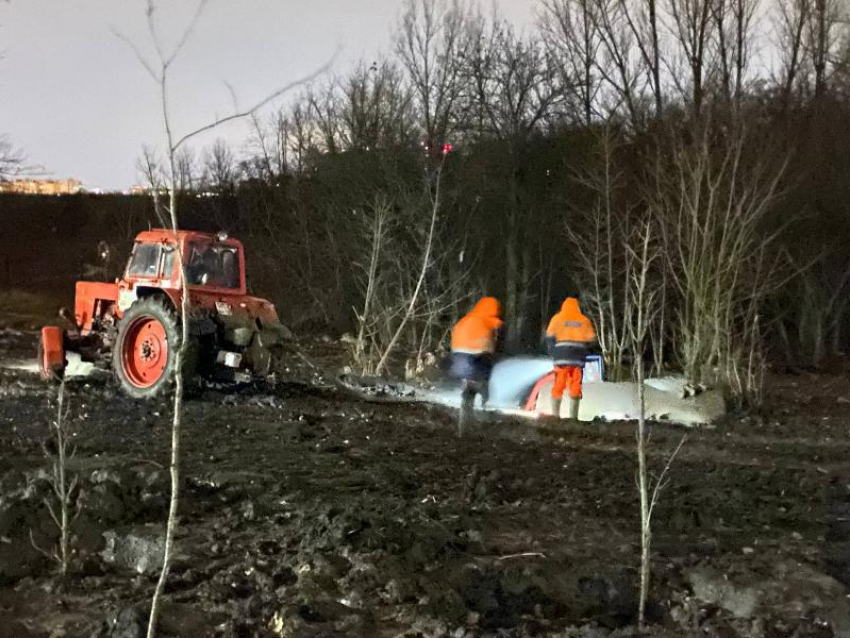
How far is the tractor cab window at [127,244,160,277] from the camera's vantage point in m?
11.6

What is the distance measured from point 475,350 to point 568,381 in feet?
4.81

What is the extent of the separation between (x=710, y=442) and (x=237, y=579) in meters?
6.49

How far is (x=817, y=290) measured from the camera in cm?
2275

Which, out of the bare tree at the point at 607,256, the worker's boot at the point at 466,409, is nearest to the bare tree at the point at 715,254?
the bare tree at the point at 607,256

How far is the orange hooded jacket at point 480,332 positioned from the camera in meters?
10.2

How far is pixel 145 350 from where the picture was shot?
1151 centimetres

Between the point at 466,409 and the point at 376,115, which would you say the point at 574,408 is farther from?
the point at 376,115

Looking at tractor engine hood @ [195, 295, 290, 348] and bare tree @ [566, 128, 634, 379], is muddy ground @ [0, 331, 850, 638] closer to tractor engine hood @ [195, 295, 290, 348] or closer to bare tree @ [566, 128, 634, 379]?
tractor engine hood @ [195, 295, 290, 348]

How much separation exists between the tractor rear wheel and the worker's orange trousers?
4.57m

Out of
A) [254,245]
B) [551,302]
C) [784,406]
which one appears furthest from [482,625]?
[254,245]

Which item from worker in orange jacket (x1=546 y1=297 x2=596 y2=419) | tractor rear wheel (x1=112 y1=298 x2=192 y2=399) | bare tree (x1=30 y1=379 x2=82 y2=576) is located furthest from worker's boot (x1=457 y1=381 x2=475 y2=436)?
bare tree (x1=30 y1=379 x2=82 y2=576)

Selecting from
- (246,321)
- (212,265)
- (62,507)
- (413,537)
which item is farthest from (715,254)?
(62,507)

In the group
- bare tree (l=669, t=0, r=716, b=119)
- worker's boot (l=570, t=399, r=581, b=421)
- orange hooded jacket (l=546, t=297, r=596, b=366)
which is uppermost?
bare tree (l=669, t=0, r=716, b=119)

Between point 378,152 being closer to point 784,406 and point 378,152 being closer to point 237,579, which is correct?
point 784,406
